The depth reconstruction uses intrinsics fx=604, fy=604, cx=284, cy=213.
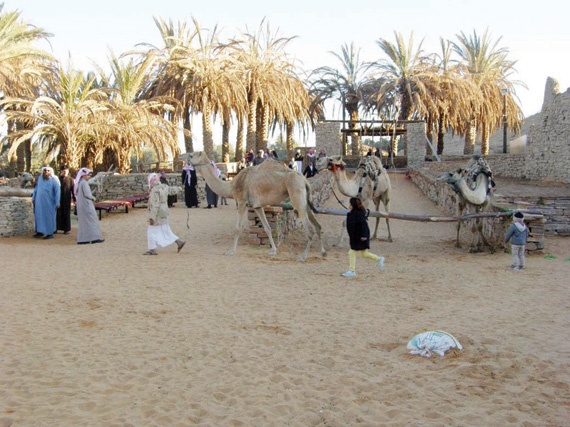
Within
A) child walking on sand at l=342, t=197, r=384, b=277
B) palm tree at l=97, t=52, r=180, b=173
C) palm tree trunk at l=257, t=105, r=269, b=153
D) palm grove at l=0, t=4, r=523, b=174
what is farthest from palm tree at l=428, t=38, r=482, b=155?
child walking on sand at l=342, t=197, r=384, b=277

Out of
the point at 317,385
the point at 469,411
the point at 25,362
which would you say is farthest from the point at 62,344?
the point at 469,411

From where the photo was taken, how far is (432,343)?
586cm

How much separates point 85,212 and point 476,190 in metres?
8.33

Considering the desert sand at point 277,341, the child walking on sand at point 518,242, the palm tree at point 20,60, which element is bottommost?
the desert sand at point 277,341

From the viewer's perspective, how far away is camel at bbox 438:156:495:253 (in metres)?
12.0

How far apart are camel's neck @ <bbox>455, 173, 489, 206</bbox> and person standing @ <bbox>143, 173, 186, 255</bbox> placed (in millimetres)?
5748

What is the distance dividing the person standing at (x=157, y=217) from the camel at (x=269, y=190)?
903 millimetres

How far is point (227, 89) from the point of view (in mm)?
27969

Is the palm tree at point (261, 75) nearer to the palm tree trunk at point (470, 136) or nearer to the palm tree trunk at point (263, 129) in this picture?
the palm tree trunk at point (263, 129)

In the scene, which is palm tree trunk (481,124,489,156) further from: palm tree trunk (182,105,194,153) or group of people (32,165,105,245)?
group of people (32,165,105,245)

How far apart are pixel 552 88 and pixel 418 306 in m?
20.2

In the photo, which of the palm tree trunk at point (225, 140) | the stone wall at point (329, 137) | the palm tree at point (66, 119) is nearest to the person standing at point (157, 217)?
the palm tree at point (66, 119)

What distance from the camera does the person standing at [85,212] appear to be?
43.0 ft

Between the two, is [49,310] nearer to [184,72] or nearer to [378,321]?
[378,321]
